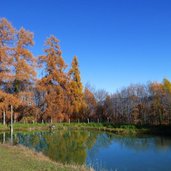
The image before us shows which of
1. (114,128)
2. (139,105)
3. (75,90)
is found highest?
(75,90)

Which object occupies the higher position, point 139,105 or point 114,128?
point 139,105

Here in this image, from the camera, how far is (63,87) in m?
43.0

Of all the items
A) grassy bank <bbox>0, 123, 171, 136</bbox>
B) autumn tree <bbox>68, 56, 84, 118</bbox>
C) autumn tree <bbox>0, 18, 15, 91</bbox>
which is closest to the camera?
autumn tree <bbox>0, 18, 15, 91</bbox>

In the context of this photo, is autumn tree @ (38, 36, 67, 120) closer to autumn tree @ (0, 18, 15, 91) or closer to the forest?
the forest

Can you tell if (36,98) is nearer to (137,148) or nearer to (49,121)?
(49,121)

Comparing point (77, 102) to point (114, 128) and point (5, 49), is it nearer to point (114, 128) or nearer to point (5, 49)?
point (114, 128)

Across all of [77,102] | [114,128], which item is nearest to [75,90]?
[77,102]

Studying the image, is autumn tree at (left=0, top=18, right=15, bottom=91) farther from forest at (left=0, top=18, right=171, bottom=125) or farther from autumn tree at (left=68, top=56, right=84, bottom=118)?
autumn tree at (left=68, top=56, right=84, bottom=118)

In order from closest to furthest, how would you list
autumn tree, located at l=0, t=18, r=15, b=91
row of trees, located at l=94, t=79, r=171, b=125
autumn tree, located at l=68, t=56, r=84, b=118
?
autumn tree, located at l=0, t=18, r=15, b=91 < row of trees, located at l=94, t=79, r=171, b=125 < autumn tree, located at l=68, t=56, r=84, b=118

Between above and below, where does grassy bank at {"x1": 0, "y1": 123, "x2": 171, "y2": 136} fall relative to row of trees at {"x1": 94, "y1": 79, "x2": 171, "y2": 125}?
below

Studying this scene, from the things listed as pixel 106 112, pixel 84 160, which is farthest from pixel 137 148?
pixel 106 112

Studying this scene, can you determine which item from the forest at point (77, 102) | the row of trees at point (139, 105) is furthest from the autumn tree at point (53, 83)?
the row of trees at point (139, 105)

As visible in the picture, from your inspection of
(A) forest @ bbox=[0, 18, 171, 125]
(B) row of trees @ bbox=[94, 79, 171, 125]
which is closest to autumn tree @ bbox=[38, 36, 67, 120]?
(A) forest @ bbox=[0, 18, 171, 125]

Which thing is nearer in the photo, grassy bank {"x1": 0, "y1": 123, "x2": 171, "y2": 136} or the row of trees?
grassy bank {"x1": 0, "y1": 123, "x2": 171, "y2": 136}
